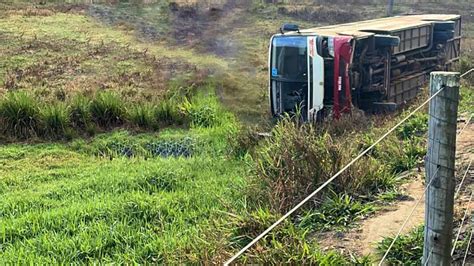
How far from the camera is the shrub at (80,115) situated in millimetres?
13508

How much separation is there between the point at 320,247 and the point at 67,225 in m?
3.39

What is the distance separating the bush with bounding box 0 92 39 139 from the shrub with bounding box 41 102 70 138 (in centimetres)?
20

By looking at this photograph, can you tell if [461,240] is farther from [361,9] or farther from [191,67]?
[361,9]

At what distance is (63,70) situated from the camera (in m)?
18.6

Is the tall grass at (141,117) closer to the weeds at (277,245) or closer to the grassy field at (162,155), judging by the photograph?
the grassy field at (162,155)

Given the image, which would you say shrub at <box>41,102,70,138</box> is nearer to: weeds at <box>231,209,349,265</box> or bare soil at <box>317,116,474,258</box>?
weeds at <box>231,209,349,265</box>

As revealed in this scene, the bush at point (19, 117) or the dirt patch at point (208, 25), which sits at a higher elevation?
the dirt patch at point (208, 25)

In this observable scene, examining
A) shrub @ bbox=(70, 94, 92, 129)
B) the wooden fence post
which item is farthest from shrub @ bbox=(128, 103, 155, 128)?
the wooden fence post

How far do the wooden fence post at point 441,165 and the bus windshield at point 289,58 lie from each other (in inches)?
366

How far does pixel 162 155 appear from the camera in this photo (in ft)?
39.5

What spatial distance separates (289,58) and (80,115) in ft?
16.4

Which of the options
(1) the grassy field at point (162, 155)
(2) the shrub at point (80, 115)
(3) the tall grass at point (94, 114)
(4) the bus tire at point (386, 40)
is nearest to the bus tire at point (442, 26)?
(1) the grassy field at point (162, 155)

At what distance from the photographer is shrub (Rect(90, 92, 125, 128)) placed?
1386 cm

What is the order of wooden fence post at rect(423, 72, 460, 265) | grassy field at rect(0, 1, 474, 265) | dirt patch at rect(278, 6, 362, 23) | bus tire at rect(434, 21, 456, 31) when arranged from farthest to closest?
1. dirt patch at rect(278, 6, 362, 23)
2. bus tire at rect(434, 21, 456, 31)
3. grassy field at rect(0, 1, 474, 265)
4. wooden fence post at rect(423, 72, 460, 265)
